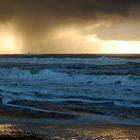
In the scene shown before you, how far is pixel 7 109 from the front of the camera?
1405 cm

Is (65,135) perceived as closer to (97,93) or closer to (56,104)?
(56,104)

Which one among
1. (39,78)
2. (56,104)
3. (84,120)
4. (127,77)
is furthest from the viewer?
(39,78)

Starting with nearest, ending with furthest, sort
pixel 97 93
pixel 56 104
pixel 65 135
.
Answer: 1. pixel 65 135
2. pixel 56 104
3. pixel 97 93

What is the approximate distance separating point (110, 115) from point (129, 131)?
2920 millimetres

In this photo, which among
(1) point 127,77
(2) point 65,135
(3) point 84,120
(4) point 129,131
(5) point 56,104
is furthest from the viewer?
(1) point 127,77

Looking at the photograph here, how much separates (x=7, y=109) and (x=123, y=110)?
3948mm

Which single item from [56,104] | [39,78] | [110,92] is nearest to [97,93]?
[110,92]

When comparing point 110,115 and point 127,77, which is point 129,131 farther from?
point 127,77

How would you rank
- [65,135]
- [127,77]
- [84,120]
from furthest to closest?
1. [127,77]
2. [84,120]
3. [65,135]

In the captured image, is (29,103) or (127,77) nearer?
(29,103)

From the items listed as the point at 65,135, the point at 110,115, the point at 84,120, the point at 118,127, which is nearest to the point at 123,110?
the point at 110,115

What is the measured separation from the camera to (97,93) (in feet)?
63.5

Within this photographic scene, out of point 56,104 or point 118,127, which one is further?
point 56,104

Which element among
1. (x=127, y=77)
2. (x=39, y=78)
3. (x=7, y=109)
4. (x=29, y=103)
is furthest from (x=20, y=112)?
(x=39, y=78)
